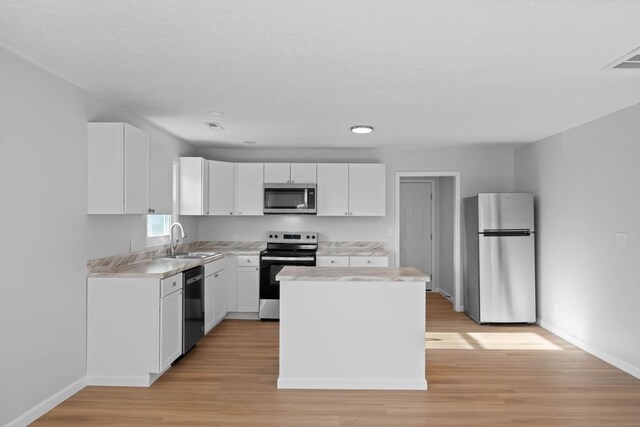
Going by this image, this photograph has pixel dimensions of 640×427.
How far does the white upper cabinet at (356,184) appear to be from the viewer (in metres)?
5.92

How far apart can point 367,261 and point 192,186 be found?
2.39 m

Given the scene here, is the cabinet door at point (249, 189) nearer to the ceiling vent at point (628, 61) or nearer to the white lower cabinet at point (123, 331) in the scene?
the white lower cabinet at point (123, 331)

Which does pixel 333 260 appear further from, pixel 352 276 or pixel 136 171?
pixel 136 171

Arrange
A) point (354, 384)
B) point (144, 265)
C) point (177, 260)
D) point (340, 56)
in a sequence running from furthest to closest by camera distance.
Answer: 1. point (177, 260)
2. point (144, 265)
3. point (354, 384)
4. point (340, 56)

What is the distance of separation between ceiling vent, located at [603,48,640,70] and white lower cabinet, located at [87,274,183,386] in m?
3.49

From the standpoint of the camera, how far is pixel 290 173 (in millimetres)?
5941

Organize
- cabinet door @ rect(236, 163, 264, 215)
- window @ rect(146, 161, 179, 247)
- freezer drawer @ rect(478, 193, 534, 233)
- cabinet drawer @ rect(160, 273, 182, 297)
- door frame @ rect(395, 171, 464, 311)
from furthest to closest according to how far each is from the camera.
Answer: door frame @ rect(395, 171, 464, 311) < cabinet door @ rect(236, 163, 264, 215) < freezer drawer @ rect(478, 193, 534, 233) < window @ rect(146, 161, 179, 247) < cabinet drawer @ rect(160, 273, 182, 297)

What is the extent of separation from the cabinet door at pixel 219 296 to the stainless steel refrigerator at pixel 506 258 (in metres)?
3.13

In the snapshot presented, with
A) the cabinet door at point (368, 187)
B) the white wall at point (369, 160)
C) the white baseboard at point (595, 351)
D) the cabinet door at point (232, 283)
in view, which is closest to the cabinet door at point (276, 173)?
the white wall at point (369, 160)

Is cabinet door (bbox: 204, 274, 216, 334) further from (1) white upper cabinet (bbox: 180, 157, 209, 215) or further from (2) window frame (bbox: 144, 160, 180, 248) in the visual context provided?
(1) white upper cabinet (bbox: 180, 157, 209, 215)

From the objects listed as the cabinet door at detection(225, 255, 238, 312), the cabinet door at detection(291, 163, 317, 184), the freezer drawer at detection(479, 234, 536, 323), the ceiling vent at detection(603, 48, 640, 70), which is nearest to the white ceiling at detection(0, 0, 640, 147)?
the ceiling vent at detection(603, 48, 640, 70)

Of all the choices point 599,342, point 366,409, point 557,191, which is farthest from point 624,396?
point 557,191

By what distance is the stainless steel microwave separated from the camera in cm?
586

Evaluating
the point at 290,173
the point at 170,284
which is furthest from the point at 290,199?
the point at 170,284
